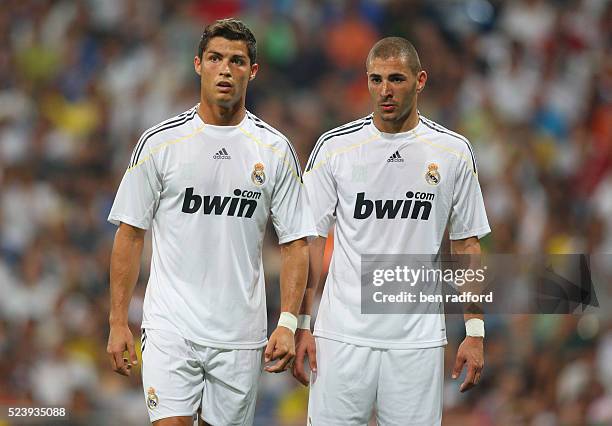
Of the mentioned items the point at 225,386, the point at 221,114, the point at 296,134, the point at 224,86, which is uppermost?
the point at 296,134

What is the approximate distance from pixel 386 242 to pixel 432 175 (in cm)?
44

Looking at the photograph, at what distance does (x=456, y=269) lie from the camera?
228 inches

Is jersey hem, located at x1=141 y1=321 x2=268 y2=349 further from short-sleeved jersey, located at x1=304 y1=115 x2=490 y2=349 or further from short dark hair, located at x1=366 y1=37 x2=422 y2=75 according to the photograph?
short dark hair, located at x1=366 y1=37 x2=422 y2=75

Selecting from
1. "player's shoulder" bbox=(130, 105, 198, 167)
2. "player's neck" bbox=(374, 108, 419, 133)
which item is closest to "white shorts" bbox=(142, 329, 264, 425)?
"player's shoulder" bbox=(130, 105, 198, 167)

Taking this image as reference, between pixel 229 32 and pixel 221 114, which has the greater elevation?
pixel 229 32

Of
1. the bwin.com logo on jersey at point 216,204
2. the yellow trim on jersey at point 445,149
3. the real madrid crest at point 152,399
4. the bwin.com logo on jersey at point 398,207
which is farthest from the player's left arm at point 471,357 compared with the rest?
the real madrid crest at point 152,399

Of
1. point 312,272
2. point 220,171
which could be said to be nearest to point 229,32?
point 220,171

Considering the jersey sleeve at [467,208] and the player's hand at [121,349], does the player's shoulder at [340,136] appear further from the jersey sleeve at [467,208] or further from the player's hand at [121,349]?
the player's hand at [121,349]

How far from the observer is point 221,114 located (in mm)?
5438

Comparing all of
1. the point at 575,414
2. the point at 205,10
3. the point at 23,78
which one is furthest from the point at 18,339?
the point at 575,414

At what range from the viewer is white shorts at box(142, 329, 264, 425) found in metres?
5.17

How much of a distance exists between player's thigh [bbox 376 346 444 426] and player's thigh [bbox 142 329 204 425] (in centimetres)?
100

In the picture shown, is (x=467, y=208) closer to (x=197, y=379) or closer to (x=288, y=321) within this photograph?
(x=288, y=321)

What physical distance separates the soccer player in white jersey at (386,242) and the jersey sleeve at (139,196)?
2.87ft
